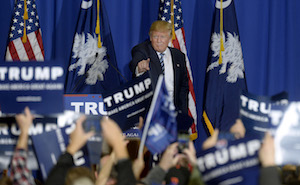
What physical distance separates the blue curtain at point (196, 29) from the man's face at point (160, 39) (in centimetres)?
160

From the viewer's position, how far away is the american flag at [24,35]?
5.30m

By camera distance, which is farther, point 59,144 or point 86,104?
point 86,104

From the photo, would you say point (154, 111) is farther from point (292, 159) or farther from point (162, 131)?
point (292, 159)

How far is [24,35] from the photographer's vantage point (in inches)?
210

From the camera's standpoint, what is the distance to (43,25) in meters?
5.66

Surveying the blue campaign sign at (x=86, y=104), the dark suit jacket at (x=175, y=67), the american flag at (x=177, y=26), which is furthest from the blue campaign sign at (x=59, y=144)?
the american flag at (x=177, y=26)

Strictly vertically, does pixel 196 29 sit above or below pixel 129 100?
above

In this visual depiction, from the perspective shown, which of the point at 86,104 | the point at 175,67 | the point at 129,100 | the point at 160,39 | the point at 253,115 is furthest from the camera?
the point at 175,67

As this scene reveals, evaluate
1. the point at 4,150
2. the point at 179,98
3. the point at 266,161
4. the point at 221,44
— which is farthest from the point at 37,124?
the point at 221,44

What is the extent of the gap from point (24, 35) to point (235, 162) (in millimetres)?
4100

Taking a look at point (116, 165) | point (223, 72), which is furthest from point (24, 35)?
point (116, 165)

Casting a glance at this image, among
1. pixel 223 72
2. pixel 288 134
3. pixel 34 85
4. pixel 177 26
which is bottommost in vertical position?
pixel 288 134

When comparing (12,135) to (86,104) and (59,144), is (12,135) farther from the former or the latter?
(86,104)

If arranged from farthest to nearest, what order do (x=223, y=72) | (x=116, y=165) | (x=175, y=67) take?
(x=223, y=72) < (x=175, y=67) < (x=116, y=165)
